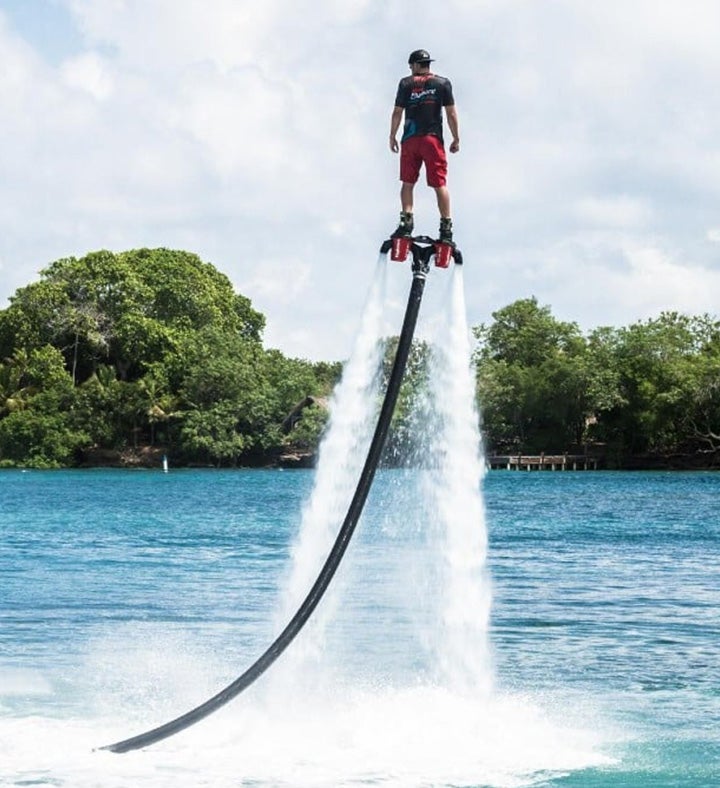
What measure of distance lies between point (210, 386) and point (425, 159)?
4585 inches

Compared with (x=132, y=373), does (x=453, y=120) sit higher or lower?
lower

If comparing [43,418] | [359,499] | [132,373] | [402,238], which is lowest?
[359,499]

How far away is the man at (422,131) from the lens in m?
11.9

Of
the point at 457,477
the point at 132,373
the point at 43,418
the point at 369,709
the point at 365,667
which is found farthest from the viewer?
the point at 132,373

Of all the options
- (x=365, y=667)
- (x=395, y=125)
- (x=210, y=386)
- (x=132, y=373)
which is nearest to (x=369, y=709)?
Result: (x=365, y=667)

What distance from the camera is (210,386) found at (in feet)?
419

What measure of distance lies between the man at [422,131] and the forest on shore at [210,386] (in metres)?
110

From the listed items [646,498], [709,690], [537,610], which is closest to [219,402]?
[646,498]

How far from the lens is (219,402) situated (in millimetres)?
128375

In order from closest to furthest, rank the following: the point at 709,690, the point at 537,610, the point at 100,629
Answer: the point at 709,690 → the point at 100,629 → the point at 537,610

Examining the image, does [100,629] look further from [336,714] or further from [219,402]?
[219,402]

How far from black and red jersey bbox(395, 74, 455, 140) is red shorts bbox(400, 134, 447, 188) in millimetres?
58

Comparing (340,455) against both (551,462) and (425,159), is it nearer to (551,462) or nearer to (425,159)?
(425,159)

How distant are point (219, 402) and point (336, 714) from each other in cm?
11202
